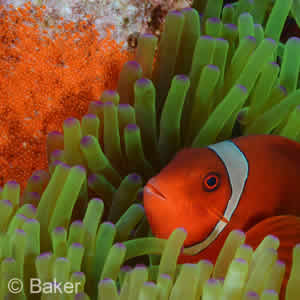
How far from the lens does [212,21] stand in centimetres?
119

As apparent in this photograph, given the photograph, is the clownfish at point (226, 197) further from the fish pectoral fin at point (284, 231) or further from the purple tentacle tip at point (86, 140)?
the purple tentacle tip at point (86, 140)

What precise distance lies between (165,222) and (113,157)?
0.88ft

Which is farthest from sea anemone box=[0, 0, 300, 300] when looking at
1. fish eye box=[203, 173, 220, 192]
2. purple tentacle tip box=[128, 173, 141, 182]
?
fish eye box=[203, 173, 220, 192]

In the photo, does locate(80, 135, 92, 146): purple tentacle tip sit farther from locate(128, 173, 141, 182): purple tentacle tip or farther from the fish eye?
the fish eye

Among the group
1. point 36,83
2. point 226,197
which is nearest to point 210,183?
point 226,197

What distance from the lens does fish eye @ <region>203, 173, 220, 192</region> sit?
35.1 inches

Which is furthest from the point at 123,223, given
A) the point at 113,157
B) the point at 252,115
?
the point at 252,115

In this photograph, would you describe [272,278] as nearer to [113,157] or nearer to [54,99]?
[113,157]

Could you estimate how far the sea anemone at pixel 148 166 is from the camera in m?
0.72

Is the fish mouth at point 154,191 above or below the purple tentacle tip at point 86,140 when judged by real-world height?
below

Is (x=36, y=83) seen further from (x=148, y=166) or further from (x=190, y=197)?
(x=190, y=197)

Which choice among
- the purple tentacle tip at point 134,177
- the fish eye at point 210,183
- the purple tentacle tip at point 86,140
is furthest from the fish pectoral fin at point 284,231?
the purple tentacle tip at point 86,140

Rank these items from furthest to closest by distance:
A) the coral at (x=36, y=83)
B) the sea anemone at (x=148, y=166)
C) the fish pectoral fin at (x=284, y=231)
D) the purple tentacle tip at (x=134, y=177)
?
the coral at (x=36, y=83)
the purple tentacle tip at (x=134, y=177)
the fish pectoral fin at (x=284, y=231)
the sea anemone at (x=148, y=166)

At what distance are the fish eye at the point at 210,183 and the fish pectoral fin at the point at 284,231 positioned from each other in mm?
106
